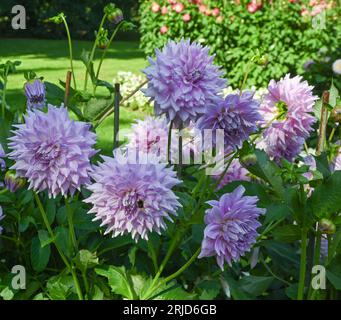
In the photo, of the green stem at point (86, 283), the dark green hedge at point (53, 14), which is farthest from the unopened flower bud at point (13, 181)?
the dark green hedge at point (53, 14)

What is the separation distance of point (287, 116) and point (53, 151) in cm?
53

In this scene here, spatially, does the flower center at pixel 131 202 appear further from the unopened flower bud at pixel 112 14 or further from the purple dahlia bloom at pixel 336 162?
the unopened flower bud at pixel 112 14

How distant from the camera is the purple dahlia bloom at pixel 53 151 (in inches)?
40.2

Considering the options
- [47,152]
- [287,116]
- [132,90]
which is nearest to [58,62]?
[132,90]

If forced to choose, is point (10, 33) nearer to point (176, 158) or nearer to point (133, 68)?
point (133, 68)

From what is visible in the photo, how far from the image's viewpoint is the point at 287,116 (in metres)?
1.34

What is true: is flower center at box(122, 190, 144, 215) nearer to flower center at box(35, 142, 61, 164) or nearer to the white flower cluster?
flower center at box(35, 142, 61, 164)

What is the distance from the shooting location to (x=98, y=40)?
152cm

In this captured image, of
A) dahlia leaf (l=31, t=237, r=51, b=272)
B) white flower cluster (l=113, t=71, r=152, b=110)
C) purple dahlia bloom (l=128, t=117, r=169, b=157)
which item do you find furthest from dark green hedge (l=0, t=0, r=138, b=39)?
dahlia leaf (l=31, t=237, r=51, b=272)

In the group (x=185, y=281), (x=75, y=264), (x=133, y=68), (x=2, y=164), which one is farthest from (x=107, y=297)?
(x=133, y=68)

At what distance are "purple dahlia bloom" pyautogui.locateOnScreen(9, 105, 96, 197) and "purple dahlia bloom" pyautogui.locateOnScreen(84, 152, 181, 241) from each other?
1.3 inches

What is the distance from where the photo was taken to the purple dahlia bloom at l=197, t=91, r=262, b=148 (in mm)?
1143

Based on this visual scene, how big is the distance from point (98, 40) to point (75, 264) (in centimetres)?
56

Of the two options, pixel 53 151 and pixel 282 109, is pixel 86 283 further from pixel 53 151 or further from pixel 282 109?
pixel 282 109
